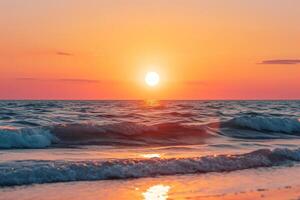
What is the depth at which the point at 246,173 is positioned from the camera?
15.6 m

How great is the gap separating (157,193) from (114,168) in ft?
8.77

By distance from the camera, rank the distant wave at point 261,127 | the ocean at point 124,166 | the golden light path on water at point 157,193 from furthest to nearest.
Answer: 1. the distant wave at point 261,127
2. the ocean at point 124,166
3. the golden light path on water at point 157,193

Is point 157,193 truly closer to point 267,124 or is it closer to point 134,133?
point 134,133

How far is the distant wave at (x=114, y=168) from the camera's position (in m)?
13.6

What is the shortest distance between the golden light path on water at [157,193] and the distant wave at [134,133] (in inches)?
365

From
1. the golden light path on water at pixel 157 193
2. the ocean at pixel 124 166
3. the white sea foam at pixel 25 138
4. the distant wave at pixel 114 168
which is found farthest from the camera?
the white sea foam at pixel 25 138

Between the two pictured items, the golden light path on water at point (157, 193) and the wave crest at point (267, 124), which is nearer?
the golden light path on water at point (157, 193)

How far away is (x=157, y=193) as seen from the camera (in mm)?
12336

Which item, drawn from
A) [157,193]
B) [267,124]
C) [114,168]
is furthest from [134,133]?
[157,193]

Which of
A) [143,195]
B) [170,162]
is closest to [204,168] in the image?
[170,162]

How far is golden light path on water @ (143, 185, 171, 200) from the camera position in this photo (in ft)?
39.0

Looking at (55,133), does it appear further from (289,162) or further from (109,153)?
(289,162)

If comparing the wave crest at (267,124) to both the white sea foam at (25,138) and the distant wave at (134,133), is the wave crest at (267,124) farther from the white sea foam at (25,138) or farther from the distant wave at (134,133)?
the white sea foam at (25,138)

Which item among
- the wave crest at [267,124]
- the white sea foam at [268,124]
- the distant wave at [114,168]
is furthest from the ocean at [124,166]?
the white sea foam at [268,124]
